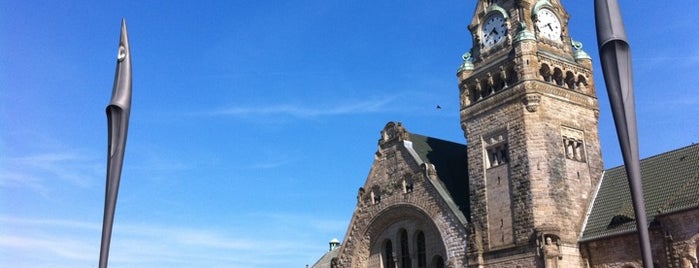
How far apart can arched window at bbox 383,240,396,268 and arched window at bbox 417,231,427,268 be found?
8.91ft

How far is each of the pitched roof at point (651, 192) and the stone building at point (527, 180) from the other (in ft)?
0.26

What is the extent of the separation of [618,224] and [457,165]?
45.3 ft

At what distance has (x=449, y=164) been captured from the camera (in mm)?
49562

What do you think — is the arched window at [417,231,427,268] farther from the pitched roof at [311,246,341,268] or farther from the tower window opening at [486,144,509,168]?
the pitched roof at [311,246,341,268]

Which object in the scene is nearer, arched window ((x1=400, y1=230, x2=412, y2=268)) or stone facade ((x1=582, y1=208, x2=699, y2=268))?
stone facade ((x1=582, y1=208, x2=699, y2=268))

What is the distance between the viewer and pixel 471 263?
40625 millimetres

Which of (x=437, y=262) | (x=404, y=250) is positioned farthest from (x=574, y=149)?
(x=404, y=250)

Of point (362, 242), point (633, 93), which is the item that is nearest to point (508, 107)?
point (362, 242)

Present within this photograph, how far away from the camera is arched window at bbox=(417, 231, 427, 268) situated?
46156 millimetres

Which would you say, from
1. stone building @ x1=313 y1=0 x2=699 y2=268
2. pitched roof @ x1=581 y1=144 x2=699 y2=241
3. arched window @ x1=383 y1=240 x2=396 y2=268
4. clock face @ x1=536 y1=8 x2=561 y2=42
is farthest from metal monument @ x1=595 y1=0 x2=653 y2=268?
arched window @ x1=383 y1=240 x2=396 y2=268

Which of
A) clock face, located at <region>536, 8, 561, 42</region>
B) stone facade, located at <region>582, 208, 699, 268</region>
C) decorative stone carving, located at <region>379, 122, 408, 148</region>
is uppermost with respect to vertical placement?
clock face, located at <region>536, 8, 561, 42</region>

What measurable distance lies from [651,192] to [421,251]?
565 inches

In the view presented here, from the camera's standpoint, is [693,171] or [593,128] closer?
[693,171]

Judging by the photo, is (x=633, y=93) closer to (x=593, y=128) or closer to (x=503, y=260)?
(x=503, y=260)
